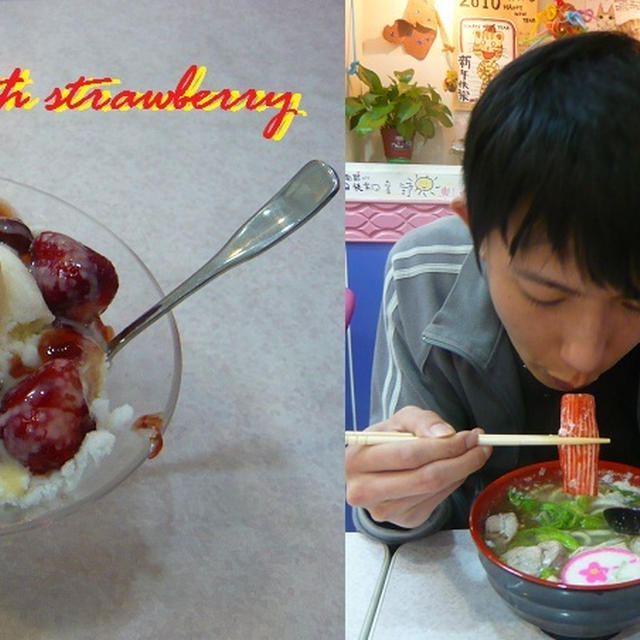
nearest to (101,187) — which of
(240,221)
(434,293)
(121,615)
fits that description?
(240,221)

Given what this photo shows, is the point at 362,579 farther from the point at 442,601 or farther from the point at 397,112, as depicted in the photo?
the point at 397,112

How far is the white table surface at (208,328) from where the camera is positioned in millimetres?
314

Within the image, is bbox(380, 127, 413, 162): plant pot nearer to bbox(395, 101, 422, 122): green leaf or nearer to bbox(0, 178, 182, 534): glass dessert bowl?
bbox(395, 101, 422, 122): green leaf

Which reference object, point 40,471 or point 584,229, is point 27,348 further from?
point 584,229

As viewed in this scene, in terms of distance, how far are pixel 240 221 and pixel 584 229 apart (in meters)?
0.20

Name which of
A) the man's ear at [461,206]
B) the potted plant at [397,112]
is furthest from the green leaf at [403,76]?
the man's ear at [461,206]

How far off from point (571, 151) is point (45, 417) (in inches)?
12.0

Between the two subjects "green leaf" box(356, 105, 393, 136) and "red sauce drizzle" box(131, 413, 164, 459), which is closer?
"red sauce drizzle" box(131, 413, 164, 459)

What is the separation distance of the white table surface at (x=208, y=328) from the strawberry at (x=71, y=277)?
61mm

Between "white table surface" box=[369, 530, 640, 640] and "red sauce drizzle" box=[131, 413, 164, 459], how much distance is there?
0.19 m

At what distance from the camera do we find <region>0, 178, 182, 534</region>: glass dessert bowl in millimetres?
300

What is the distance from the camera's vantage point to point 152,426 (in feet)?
1.09

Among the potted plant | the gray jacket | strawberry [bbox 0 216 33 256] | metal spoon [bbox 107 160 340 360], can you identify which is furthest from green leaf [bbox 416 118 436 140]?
strawberry [bbox 0 216 33 256]

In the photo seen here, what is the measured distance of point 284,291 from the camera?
38 centimetres
